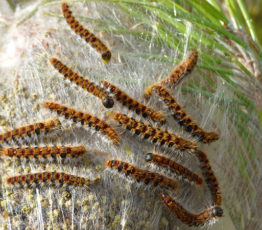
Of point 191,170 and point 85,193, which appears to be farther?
point 191,170

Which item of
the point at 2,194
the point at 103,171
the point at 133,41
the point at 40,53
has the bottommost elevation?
the point at 2,194

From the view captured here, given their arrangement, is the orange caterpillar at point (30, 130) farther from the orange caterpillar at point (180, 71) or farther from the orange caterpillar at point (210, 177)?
the orange caterpillar at point (210, 177)

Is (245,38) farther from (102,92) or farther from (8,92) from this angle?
(8,92)

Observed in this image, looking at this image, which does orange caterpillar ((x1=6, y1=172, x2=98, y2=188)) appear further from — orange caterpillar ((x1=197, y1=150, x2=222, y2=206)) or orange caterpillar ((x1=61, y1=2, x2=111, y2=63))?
orange caterpillar ((x1=61, y1=2, x2=111, y2=63))

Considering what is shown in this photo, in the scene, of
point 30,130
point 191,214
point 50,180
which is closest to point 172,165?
point 191,214

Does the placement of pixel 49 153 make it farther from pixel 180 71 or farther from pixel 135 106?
pixel 180 71

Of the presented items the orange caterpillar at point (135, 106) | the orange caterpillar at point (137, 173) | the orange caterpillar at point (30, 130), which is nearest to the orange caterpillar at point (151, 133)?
the orange caterpillar at point (135, 106)

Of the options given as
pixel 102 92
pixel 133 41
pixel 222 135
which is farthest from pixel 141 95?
pixel 222 135
